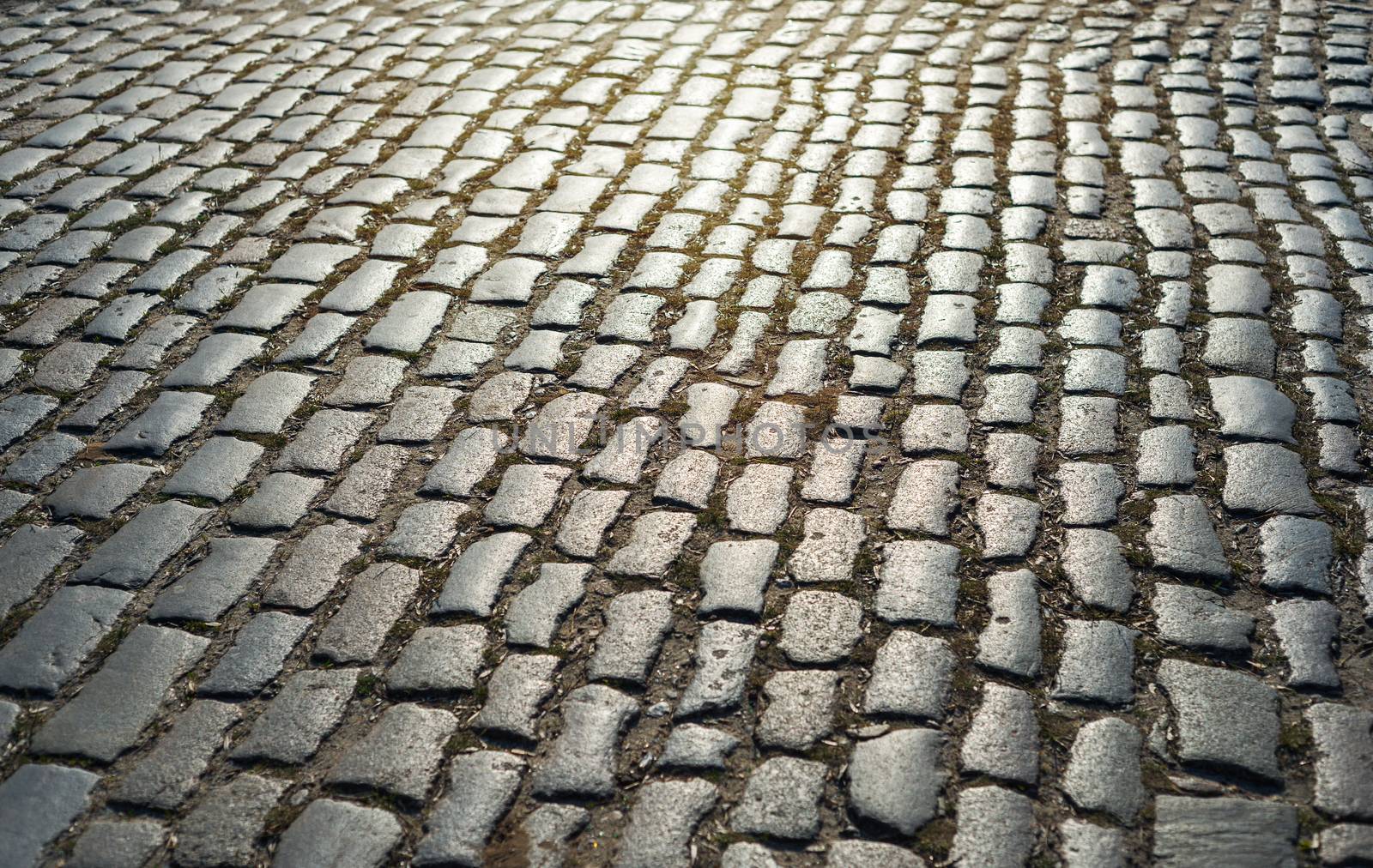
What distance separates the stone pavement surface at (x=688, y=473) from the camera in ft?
8.09

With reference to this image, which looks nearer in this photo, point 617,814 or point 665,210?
point 617,814

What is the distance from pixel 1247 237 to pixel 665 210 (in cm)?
235

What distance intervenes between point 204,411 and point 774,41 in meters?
4.33

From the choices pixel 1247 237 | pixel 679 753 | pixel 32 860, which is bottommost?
pixel 1247 237

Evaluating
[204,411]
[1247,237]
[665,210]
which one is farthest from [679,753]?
[1247,237]

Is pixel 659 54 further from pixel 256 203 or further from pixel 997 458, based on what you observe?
pixel 997 458

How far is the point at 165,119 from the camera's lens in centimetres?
575

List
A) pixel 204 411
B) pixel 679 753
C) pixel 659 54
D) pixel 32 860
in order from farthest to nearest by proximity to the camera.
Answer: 1. pixel 659 54
2. pixel 204 411
3. pixel 679 753
4. pixel 32 860

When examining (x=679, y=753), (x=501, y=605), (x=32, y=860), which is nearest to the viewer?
(x=32, y=860)

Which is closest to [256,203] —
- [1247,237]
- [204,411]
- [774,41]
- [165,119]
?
[165,119]

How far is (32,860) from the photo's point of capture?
234 centimetres

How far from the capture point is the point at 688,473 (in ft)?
11.1

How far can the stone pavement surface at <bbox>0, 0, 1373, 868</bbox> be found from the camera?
247cm

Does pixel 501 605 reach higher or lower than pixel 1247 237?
higher
